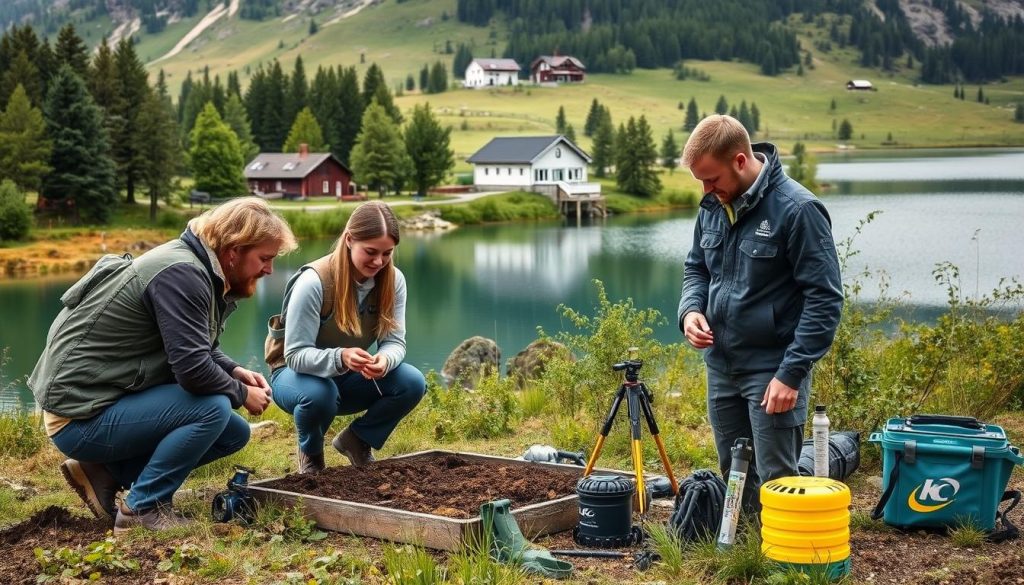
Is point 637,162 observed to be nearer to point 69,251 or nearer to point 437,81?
point 69,251

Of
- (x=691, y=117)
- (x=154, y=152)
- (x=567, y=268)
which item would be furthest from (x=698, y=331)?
(x=691, y=117)

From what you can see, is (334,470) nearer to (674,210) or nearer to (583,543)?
(583,543)

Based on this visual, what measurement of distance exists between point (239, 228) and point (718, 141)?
2257 millimetres

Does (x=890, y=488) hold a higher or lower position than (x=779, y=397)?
lower

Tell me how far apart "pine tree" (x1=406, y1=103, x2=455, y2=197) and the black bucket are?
70.4 metres

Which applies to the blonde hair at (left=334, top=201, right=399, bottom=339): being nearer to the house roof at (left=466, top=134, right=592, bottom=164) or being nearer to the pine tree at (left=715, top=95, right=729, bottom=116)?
the house roof at (left=466, top=134, right=592, bottom=164)

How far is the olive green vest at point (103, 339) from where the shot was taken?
17.0 ft

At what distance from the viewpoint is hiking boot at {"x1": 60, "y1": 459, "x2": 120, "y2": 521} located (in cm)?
565

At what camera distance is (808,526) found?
441 cm

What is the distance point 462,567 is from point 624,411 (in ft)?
13.5

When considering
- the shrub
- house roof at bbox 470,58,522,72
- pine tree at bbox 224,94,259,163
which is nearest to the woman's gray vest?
the shrub

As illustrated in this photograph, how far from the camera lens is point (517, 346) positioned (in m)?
22.2

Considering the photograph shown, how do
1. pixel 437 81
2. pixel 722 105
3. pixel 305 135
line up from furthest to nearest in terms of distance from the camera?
pixel 722 105
pixel 437 81
pixel 305 135

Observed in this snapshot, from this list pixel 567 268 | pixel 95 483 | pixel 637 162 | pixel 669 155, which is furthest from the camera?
pixel 669 155
